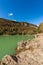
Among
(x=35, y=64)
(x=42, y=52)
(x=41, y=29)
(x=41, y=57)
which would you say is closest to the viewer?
(x=35, y=64)

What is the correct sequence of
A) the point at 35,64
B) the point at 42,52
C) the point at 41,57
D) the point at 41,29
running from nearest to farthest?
the point at 35,64, the point at 41,57, the point at 42,52, the point at 41,29

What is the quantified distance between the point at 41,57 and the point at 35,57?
81cm

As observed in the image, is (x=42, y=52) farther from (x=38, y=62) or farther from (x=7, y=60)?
(x=7, y=60)

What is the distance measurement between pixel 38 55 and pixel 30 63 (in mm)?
2249

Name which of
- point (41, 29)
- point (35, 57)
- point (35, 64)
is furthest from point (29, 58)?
point (41, 29)

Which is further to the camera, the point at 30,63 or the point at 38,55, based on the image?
the point at 38,55

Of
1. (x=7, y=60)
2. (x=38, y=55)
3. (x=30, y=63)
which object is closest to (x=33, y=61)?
(x=30, y=63)

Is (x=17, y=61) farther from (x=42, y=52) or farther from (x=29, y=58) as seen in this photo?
(x=42, y=52)

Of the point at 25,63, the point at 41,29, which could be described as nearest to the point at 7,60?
the point at 25,63

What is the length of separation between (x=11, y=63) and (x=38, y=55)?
3803 millimetres

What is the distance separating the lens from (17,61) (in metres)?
19.0

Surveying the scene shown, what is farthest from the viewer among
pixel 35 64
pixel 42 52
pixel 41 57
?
pixel 42 52

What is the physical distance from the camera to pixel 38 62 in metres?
17.5

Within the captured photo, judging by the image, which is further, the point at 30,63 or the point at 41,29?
the point at 41,29
